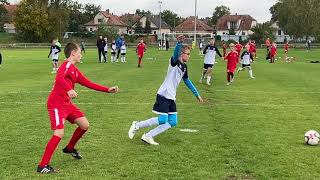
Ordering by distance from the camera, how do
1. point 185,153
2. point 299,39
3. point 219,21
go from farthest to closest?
point 219,21 < point 299,39 < point 185,153

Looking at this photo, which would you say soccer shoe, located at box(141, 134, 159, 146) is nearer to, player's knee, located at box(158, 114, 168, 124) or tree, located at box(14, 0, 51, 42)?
player's knee, located at box(158, 114, 168, 124)

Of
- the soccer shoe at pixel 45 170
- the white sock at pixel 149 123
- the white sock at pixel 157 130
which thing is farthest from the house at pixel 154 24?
the soccer shoe at pixel 45 170

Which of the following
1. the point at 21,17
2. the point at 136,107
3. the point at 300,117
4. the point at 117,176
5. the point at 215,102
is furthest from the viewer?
the point at 21,17

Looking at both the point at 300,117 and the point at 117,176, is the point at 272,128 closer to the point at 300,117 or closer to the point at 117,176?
the point at 300,117

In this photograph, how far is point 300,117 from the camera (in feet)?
44.3

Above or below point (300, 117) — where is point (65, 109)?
above

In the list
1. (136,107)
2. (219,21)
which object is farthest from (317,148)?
(219,21)

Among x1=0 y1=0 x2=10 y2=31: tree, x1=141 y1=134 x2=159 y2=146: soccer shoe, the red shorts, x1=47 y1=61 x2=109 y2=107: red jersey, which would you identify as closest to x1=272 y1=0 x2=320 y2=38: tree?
x1=0 y1=0 x2=10 y2=31: tree

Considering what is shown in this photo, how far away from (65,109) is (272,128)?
5.64 metres

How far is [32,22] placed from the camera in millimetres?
96812

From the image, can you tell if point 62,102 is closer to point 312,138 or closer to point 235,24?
point 312,138

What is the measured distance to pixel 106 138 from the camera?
34.2 ft

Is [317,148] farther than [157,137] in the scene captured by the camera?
No

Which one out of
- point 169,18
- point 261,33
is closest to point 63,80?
point 261,33
